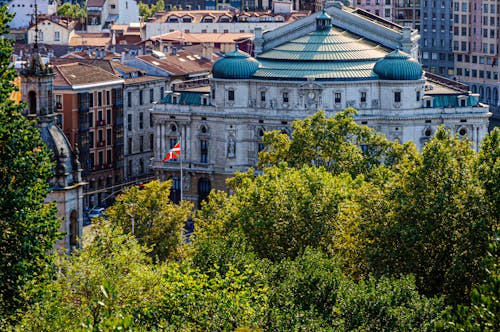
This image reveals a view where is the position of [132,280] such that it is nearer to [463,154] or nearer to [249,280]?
[249,280]

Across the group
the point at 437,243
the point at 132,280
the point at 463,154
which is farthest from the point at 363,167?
the point at 132,280

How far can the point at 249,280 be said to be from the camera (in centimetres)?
9325

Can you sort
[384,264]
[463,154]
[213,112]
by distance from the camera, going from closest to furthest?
[384,264]
[463,154]
[213,112]

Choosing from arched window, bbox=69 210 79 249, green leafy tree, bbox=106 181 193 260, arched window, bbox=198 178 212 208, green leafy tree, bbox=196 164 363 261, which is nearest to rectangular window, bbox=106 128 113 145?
arched window, bbox=198 178 212 208

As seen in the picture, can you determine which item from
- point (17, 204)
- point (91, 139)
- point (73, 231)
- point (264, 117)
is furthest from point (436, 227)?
point (91, 139)

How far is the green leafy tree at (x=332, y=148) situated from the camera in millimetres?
144625

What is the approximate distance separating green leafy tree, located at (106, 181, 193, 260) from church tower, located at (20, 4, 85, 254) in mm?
33276

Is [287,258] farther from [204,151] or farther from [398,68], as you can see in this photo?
[204,151]

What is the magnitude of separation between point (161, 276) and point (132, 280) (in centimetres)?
228

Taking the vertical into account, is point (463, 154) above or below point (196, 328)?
above

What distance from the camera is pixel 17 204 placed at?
7944cm

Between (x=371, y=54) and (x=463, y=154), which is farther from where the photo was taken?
(x=371, y=54)

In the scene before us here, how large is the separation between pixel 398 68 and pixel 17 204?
10914cm

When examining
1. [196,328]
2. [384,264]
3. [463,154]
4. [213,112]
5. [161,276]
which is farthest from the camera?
[213,112]
